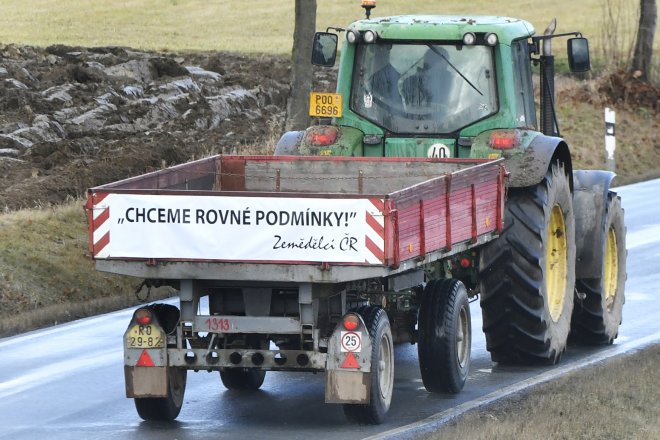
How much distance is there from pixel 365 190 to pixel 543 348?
1.91m

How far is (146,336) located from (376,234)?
174 cm

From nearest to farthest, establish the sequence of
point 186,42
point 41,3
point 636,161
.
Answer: point 636,161 < point 186,42 < point 41,3

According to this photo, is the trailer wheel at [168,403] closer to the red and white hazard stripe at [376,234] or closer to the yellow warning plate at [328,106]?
the red and white hazard stripe at [376,234]

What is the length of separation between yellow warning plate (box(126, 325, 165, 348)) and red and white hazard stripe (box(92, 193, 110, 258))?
0.54 metres

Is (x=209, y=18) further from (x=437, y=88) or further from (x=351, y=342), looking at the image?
(x=351, y=342)

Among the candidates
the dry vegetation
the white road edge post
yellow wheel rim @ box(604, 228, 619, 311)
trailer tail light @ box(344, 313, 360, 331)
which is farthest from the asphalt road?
the white road edge post

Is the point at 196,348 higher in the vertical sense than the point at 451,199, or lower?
lower

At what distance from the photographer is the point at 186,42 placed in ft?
169

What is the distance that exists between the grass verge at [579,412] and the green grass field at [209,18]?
37159 millimetres

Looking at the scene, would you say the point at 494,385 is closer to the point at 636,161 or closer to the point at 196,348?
the point at 196,348

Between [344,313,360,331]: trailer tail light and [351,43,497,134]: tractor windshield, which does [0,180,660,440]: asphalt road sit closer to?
[344,313,360,331]: trailer tail light

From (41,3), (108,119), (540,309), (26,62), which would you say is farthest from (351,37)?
(41,3)

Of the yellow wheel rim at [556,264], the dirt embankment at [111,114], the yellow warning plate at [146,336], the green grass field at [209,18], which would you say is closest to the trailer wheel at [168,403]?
the yellow warning plate at [146,336]

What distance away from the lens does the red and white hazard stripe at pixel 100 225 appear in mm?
10344
